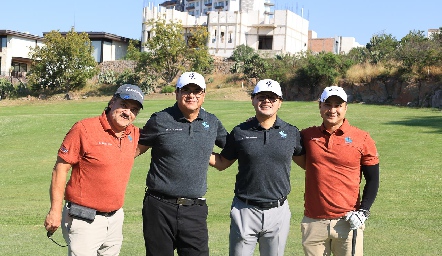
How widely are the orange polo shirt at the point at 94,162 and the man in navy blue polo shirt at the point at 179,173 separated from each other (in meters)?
0.39

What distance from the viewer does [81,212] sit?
5.21 meters

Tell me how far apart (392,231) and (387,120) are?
17147 mm

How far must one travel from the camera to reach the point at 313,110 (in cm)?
3091

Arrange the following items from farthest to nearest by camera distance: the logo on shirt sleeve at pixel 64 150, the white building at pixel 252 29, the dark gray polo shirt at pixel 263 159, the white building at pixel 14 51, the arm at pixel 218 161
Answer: the white building at pixel 252 29, the white building at pixel 14 51, the arm at pixel 218 161, the dark gray polo shirt at pixel 263 159, the logo on shirt sleeve at pixel 64 150

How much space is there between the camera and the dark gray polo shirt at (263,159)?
18.0 feet

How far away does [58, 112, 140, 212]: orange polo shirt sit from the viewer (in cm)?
521

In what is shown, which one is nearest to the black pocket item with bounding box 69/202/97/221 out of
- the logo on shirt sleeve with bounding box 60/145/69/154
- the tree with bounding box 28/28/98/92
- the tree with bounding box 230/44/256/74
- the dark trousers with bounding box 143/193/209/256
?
the logo on shirt sleeve with bounding box 60/145/69/154

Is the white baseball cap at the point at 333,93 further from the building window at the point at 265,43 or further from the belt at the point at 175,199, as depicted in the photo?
the building window at the point at 265,43

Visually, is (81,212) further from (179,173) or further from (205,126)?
(205,126)

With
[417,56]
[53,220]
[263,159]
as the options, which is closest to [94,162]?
[53,220]

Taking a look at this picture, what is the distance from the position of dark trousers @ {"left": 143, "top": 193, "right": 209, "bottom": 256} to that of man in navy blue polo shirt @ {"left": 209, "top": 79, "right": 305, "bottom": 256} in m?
0.32

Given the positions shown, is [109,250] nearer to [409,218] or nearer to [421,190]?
[409,218]

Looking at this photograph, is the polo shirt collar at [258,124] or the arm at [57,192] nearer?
the arm at [57,192]

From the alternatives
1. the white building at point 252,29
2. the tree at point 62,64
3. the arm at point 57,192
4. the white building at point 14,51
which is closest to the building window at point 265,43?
the white building at point 252,29
